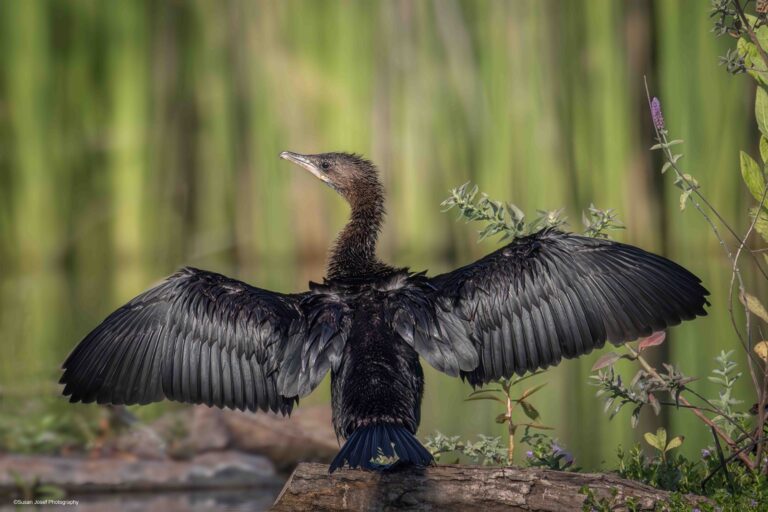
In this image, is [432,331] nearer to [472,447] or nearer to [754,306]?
[472,447]

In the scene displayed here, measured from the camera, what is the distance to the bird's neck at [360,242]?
4.84 metres

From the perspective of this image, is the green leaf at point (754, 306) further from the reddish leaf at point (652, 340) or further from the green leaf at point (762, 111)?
the green leaf at point (762, 111)

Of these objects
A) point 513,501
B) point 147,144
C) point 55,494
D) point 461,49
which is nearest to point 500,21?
point 461,49

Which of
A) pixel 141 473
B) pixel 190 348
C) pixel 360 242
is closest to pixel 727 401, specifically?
pixel 360 242

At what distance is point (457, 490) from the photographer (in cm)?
364

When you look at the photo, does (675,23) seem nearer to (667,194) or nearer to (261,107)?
(667,194)

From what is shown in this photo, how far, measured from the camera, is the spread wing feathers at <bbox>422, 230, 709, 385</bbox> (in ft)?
14.0

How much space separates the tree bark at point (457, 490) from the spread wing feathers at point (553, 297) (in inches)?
26.4

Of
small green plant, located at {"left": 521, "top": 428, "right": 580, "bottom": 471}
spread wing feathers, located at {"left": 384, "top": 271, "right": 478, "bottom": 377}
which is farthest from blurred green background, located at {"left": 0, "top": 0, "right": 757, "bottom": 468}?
spread wing feathers, located at {"left": 384, "top": 271, "right": 478, "bottom": 377}

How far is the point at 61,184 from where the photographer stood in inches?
425

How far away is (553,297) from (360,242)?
1053 millimetres

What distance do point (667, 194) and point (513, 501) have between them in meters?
7.25

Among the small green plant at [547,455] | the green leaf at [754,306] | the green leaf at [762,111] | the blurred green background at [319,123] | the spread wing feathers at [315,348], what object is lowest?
the small green plant at [547,455]

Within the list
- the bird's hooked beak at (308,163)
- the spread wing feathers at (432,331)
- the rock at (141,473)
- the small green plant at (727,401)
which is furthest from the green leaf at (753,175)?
the rock at (141,473)
